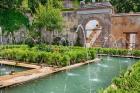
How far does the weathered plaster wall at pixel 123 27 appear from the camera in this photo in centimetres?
2859

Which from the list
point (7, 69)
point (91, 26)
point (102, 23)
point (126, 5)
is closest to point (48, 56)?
point (7, 69)

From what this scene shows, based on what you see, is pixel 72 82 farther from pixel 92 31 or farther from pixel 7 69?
pixel 92 31

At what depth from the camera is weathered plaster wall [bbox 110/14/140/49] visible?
93.8 ft

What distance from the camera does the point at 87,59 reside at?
20.6 metres

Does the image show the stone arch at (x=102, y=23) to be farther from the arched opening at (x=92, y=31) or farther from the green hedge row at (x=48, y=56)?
the green hedge row at (x=48, y=56)

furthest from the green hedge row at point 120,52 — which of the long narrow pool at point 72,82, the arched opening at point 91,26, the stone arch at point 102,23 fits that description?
the long narrow pool at point 72,82

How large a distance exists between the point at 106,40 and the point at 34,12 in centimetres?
773

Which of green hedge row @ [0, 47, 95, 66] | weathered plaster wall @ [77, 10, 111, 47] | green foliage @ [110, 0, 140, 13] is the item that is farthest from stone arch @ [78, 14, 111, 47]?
green hedge row @ [0, 47, 95, 66]

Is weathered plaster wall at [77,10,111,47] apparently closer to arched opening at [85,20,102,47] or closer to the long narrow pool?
arched opening at [85,20,102,47]

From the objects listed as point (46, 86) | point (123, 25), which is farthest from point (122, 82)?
point (123, 25)

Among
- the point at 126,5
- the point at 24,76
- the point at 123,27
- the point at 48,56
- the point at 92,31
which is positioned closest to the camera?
the point at 24,76

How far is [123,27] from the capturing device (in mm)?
29141

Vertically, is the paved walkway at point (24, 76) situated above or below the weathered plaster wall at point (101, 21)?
below

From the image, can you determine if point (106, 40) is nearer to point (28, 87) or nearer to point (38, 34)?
point (38, 34)
